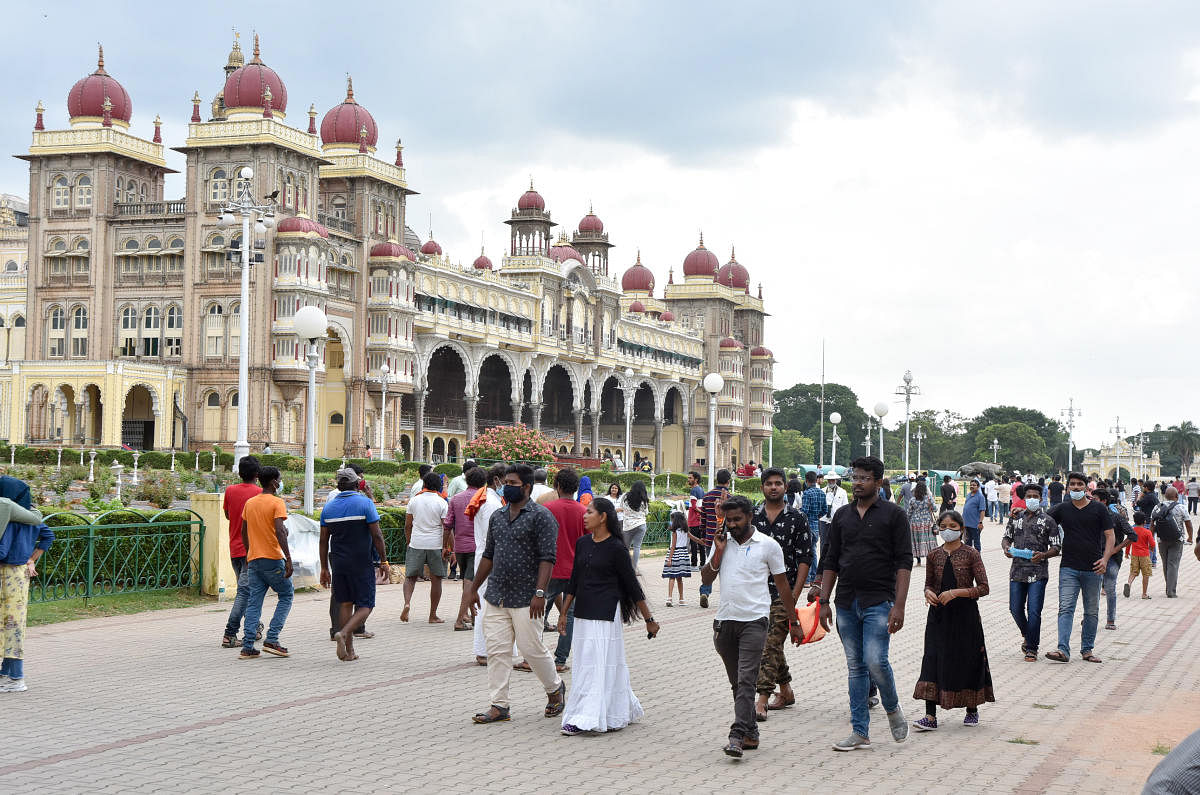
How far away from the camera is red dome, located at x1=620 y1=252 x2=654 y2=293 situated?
302 feet

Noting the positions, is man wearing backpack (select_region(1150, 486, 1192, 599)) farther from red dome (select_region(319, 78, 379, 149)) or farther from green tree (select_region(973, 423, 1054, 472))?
green tree (select_region(973, 423, 1054, 472))

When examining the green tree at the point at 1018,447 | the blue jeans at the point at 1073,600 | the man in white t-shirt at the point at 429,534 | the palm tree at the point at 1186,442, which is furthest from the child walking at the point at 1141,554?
the palm tree at the point at 1186,442

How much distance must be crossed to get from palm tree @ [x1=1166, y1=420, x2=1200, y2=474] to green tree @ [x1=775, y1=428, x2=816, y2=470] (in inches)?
1762

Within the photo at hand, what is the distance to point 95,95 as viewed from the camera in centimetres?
5188

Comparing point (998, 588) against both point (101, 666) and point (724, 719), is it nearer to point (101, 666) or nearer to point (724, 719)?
point (724, 719)

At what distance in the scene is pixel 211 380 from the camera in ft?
162

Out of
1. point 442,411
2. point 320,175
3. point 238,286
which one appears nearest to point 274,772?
point 238,286

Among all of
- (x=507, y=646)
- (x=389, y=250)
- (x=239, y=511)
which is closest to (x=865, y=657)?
(x=507, y=646)

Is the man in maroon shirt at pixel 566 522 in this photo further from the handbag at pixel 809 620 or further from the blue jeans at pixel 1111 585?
the blue jeans at pixel 1111 585

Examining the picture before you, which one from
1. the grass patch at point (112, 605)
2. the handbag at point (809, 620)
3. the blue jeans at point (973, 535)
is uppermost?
the handbag at point (809, 620)

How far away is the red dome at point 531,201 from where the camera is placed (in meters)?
73.6

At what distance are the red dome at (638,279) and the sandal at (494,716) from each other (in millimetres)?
83959

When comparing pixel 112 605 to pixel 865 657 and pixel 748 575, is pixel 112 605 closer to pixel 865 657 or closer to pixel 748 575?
pixel 748 575

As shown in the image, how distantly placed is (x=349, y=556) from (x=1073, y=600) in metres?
6.68
